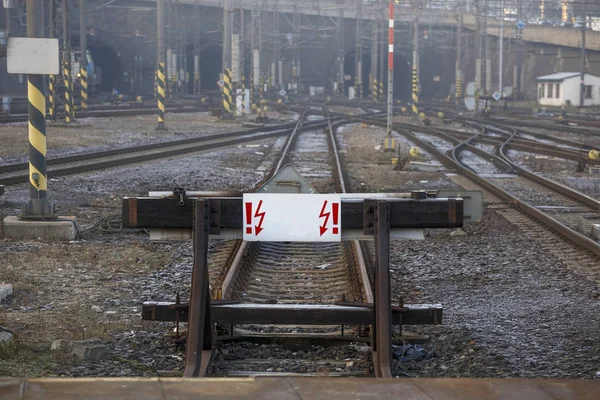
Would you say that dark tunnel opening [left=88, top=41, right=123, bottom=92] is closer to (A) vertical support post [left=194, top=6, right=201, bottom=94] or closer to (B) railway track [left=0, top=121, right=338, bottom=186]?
(A) vertical support post [left=194, top=6, right=201, bottom=94]

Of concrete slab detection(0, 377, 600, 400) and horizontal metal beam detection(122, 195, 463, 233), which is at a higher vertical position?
Answer: horizontal metal beam detection(122, 195, 463, 233)

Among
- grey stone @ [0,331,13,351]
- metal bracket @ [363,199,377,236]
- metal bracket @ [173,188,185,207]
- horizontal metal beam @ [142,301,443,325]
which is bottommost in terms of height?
grey stone @ [0,331,13,351]

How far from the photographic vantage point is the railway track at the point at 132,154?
17.9 meters

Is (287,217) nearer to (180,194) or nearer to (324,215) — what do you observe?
(324,215)

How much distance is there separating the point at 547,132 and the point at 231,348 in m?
31.5

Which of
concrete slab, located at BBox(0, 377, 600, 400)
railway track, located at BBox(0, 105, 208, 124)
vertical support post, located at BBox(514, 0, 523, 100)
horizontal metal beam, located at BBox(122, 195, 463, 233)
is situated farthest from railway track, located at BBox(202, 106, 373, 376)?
vertical support post, located at BBox(514, 0, 523, 100)

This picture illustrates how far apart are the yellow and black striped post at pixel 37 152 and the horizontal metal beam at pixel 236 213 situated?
546cm

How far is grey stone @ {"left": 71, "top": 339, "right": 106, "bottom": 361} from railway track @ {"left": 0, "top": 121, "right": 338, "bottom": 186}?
10386mm

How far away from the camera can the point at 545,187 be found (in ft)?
55.9

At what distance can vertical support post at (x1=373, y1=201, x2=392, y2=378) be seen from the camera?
534 cm

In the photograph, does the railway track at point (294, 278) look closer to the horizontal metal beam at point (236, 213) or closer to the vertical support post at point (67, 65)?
the horizontal metal beam at point (236, 213)

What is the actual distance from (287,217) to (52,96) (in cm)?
2913

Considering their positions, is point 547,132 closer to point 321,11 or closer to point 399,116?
point 399,116

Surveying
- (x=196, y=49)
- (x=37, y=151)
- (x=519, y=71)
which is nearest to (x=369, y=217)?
(x=37, y=151)
